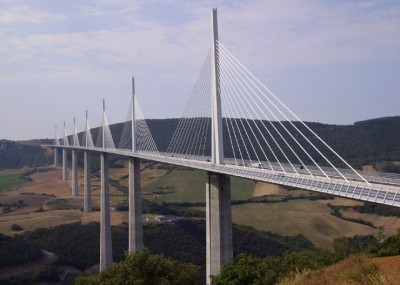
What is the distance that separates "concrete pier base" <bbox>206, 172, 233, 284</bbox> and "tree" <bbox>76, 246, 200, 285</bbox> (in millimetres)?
6245

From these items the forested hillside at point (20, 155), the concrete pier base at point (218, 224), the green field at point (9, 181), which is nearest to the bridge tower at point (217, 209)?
the concrete pier base at point (218, 224)

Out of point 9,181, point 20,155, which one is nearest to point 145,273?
point 9,181

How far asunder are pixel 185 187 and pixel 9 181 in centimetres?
4306

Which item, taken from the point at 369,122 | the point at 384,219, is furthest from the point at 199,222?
the point at 369,122

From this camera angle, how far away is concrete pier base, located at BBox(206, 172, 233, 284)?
2506cm

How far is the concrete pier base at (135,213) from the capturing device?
129 ft

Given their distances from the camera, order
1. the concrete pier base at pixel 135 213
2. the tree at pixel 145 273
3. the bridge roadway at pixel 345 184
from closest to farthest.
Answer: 1. the bridge roadway at pixel 345 184
2. the tree at pixel 145 273
3. the concrete pier base at pixel 135 213

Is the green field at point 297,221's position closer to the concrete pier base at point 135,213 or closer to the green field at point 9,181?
the concrete pier base at point 135,213

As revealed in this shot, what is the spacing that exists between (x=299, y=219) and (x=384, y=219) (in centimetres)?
922

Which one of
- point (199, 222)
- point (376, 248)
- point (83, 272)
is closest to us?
point (376, 248)

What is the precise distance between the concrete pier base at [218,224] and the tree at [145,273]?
6.24 meters

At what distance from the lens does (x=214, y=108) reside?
25.5 m

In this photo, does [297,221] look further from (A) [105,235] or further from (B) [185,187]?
(B) [185,187]

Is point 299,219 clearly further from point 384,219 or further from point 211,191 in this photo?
point 211,191
